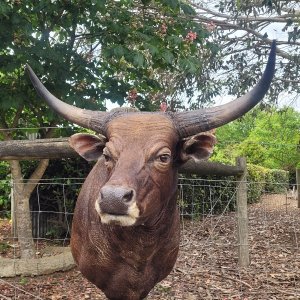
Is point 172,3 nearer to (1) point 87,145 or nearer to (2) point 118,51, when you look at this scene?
(2) point 118,51

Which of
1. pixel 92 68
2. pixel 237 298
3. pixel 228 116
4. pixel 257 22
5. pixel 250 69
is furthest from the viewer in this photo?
pixel 257 22

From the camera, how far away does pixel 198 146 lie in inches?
104

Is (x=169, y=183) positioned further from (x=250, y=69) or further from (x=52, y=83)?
(x=250, y=69)

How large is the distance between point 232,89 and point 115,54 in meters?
4.83

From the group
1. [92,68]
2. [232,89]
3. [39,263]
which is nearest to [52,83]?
[92,68]

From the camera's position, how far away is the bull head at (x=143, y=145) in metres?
2.16

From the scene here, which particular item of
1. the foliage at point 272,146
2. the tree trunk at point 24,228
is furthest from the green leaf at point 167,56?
the foliage at point 272,146

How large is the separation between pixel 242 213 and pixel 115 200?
4.27 metres

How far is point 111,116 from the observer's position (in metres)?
2.61

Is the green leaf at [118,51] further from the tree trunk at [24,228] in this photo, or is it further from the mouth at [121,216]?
the mouth at [121,216]

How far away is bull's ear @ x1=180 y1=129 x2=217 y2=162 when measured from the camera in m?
2.60

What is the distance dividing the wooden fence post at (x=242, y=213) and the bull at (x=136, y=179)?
329 centimetres

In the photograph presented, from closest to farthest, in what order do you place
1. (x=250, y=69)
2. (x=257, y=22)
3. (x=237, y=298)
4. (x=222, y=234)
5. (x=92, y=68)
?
(x=237, y=298) → (x=92, y=68) → (x=222, y=234) → (x=250, y=69) → (x=257, y=22)

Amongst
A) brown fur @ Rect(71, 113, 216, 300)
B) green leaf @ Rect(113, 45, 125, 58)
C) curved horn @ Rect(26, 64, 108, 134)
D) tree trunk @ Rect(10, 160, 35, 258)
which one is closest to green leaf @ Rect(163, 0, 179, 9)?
green leaf @ Rect(113, 45, 125, 58)
